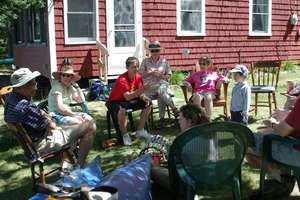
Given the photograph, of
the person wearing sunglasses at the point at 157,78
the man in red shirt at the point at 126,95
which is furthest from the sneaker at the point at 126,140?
the person wearing sunglasses at the point at 157,78

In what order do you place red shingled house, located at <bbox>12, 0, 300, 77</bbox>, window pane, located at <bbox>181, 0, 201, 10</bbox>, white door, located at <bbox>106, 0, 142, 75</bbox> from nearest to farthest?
1. red shingled house, located at <bbox>12, 0, 300, 77</bbox>
2. white door, located at <bbox>106, 0, 142, 75</bbox>
3. window pane, located at <bbox>181, 0, 201, 10</bbox>

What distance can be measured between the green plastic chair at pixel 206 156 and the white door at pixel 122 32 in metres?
7.20

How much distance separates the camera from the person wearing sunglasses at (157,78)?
653 centimetres

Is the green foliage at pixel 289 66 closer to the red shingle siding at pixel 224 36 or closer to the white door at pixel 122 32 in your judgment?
the red shingle siding at pixel 224 36

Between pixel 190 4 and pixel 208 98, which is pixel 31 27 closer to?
pixel 190 4

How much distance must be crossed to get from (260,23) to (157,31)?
13.5 feet

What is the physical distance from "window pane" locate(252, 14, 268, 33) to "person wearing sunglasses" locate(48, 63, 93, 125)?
356 inches

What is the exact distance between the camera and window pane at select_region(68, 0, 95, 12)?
9961 millimetres

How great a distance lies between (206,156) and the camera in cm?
304

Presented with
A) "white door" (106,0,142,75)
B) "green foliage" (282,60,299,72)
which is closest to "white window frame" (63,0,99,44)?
"white door" (106,0,142,75)

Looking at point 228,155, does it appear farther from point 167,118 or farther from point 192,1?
point 192,1

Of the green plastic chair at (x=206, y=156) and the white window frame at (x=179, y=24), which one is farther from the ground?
the white window frame at (x=179, y=24)

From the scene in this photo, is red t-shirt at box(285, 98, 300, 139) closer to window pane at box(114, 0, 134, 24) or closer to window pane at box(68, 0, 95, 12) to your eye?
window pane at box(68, 0, 95, 12)

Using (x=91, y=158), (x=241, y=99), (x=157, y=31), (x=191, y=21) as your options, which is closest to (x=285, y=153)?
(x=91, y=158)
